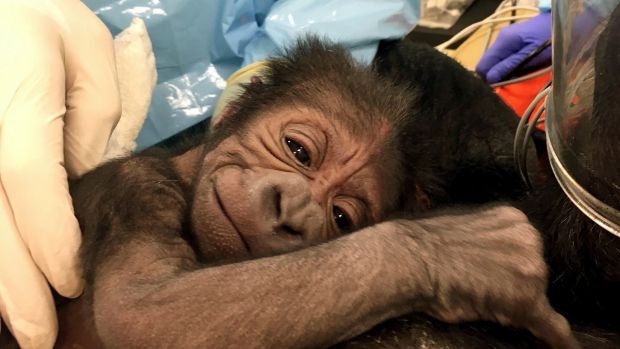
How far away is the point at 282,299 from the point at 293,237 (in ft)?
0.81

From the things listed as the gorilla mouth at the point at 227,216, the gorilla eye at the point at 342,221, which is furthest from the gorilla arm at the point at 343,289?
the gorilla eye at the point at 342,221

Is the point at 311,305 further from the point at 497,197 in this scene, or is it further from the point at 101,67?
the point at 101,67

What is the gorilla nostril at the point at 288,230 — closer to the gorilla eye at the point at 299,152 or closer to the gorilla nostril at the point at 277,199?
the gorilla nostril at the point at 277,199

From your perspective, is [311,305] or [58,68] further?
[58,68]

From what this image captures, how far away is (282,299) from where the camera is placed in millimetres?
775

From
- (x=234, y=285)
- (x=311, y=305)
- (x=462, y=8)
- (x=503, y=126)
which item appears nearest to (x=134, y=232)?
(x=234, y=285)

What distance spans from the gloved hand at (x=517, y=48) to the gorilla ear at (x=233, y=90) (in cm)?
92

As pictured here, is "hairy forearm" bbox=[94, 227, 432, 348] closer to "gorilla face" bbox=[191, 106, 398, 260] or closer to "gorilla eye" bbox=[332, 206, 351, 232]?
"gorilla face" bbox=[191, 106, 398, 260]

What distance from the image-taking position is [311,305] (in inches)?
30.0

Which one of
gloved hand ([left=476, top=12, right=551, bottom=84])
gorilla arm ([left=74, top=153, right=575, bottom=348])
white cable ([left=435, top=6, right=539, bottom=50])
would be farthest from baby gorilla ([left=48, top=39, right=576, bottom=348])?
white cable ([left=435, top=6, right=539, bottom=50])

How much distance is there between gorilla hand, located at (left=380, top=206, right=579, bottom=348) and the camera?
2.38 ft

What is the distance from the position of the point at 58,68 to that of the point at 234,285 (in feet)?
2.14

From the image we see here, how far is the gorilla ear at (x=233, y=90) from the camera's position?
4.53ft

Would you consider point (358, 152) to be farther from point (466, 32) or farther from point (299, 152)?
point (466, 32)
